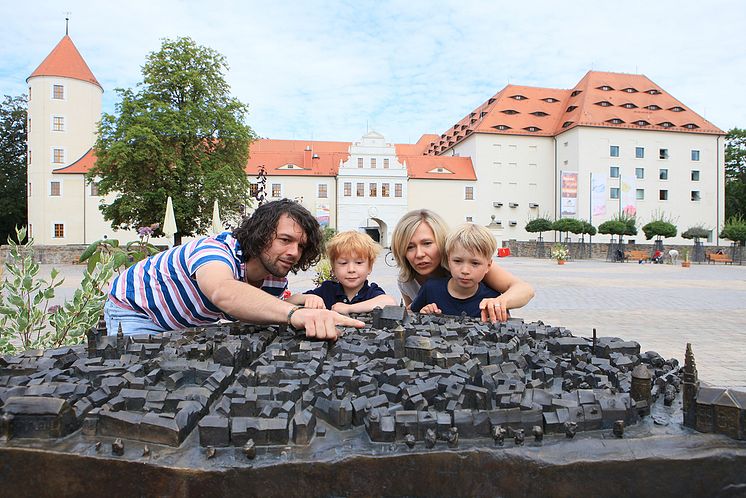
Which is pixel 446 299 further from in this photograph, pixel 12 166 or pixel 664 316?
pixel 12 166

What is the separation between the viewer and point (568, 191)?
4356 cm

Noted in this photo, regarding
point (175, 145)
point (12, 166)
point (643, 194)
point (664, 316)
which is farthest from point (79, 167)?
Answer: point (643, 194)

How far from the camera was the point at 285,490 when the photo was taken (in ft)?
3.45

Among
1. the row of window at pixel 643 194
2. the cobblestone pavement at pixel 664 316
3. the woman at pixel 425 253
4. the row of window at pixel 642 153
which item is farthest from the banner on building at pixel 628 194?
the woman at pixel 425 253

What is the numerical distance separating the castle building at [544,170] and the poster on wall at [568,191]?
8 centimetres

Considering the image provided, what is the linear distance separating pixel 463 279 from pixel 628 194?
159ft

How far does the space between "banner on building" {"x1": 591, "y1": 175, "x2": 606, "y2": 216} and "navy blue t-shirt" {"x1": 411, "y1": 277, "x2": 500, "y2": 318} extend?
148 feet

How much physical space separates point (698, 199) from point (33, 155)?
53355 mm

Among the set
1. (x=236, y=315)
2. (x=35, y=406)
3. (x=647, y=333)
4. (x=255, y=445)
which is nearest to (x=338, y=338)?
(x=236, y=315)

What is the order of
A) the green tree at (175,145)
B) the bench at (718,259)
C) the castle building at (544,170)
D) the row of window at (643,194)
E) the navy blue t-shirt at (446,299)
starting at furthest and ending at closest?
1. the row of window at (643,194)
2. the castle building at (544,170)
3. the bench at (718,259)
4. the green tree at (175,145)
5. the navy blue t-shirt at (446,299)

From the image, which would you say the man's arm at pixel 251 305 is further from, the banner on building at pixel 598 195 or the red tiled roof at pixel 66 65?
the banner on building at pixel 598 195

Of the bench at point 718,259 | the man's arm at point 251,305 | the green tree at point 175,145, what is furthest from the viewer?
the bench at point 718,259

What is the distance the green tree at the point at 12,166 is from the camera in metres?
40.5

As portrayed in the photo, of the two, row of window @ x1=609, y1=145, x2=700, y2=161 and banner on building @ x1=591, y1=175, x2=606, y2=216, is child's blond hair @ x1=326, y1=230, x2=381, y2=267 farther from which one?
row of window @ x1=609, y1=145, x2=700, y2=161
